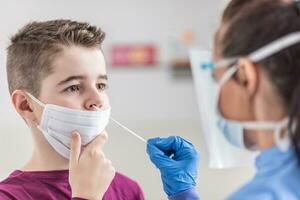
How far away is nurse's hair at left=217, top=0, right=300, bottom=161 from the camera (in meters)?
0.88

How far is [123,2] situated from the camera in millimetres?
2807

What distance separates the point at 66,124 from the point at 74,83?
12cm

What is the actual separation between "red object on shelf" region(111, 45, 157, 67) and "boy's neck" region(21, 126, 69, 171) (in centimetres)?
144

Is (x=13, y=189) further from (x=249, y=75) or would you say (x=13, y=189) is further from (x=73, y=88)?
(x=249, y=75)

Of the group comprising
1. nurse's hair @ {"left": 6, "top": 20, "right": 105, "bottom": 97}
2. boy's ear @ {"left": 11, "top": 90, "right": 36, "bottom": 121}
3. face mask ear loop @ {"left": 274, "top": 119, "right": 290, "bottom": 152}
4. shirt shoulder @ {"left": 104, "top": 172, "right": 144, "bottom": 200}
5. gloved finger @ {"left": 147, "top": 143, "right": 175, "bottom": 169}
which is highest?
nurse's hair @ {"left": 6, "top": 20, "right": 105, "bottom": 97}

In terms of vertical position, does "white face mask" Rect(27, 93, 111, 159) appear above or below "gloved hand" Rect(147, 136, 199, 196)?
above

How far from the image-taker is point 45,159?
4.56 feet


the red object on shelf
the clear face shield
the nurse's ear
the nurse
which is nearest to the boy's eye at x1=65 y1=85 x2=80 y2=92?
the clear face shield

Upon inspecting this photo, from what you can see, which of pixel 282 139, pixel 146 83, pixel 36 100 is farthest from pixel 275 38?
pixel 146 83

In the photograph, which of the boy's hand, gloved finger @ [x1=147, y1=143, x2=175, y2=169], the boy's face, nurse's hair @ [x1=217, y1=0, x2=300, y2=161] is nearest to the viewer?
nurse's hair @ [x1=217, y1=0, x2=300, y2=161]

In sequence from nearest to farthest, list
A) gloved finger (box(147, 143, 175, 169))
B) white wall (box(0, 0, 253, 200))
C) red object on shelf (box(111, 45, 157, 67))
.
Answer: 1. gloved finger (box(147, 143, 175, 169))
2. white wall (box(0, 0, 253, 200))
3. red object on shelf (box(111, 45, 157, 67))

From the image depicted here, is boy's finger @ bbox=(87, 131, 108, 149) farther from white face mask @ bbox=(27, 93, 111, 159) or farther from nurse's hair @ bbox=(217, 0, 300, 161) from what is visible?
nurse's hair @ bbox=(217, 0, 300, 161)

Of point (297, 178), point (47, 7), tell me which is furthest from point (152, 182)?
point (297, 178)

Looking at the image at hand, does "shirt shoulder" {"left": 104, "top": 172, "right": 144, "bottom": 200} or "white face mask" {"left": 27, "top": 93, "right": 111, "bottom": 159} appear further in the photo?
"shirt shoulder" {"left": 104, "top": 172, "right": 144, "bottom": 200}
